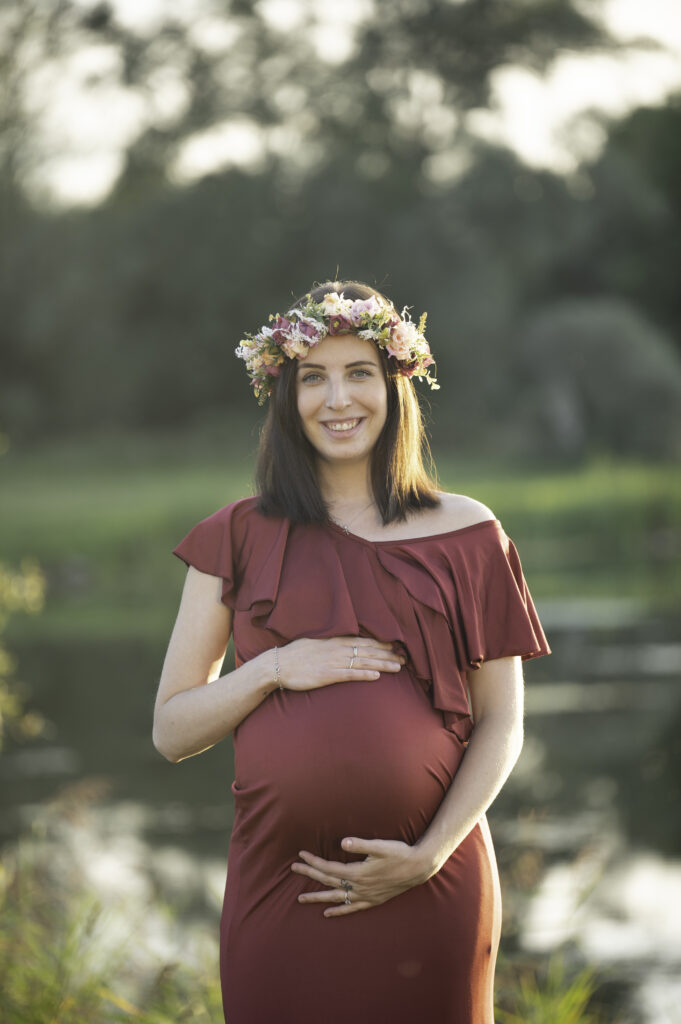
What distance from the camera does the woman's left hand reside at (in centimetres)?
259

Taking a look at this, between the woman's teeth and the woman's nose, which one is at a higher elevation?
the woman's nose

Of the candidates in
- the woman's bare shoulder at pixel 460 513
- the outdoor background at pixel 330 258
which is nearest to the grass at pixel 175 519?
the outdoor background at pixel 330 258

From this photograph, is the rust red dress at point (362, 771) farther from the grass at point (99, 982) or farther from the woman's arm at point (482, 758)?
the grass at point (99, 982)

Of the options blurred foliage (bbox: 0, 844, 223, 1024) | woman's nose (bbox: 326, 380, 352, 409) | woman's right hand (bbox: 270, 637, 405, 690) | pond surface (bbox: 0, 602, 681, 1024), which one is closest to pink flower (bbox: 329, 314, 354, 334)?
woman's nose (bbox: 326, 380, 352, 409)

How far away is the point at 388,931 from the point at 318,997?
0.59ft


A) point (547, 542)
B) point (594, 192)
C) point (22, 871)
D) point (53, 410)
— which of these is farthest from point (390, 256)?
point (22, 871)

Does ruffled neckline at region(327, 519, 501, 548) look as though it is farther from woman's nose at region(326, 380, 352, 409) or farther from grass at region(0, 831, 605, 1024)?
grass at region(0, 831, 605, 1024)

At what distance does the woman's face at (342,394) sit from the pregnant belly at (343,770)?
492 mm

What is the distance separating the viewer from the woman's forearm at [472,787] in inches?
103

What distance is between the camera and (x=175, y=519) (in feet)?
72.1

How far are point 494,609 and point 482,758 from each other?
0.30 meters

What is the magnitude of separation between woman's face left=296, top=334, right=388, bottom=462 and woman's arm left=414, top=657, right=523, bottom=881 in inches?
21.0

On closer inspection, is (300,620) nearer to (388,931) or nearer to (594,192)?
(388,931)

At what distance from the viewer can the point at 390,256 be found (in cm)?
3084
